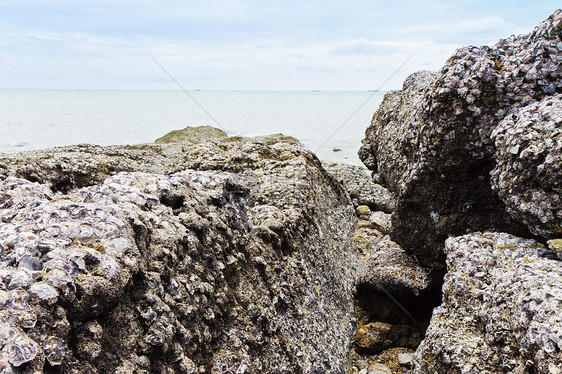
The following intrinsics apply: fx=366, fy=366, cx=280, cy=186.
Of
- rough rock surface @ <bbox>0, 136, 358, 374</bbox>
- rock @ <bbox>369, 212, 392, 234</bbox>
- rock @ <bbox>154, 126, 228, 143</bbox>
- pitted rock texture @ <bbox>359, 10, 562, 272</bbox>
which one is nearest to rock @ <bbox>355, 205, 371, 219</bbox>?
rock @ <bbox>369, 212, 392, 234</bbox>

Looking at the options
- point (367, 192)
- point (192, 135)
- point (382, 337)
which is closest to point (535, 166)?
point (382, 337)

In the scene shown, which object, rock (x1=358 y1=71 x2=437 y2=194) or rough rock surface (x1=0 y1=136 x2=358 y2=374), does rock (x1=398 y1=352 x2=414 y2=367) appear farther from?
rock (x1=358 y1=71 x2=437 y2=194)

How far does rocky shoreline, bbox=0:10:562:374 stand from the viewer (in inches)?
119

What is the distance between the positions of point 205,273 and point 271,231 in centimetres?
191

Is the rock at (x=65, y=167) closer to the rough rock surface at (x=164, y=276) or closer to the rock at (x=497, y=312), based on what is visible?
the rough rock surface at (x=164, y=276)

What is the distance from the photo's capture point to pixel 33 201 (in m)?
3.77

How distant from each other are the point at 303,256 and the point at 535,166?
147 inches

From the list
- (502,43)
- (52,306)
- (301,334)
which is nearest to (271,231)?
(301,334)

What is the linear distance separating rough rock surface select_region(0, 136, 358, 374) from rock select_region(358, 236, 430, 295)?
63 centimetres

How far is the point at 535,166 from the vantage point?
182 inches

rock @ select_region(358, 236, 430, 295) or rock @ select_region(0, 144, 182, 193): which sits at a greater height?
rock @ select_region(0, 144, 182, 193)

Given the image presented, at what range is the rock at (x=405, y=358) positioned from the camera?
6302 millimetres

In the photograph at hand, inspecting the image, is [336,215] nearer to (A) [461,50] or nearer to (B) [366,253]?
(B) [366,253]

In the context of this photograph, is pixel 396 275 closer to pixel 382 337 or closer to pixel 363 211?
pixel 382 337
